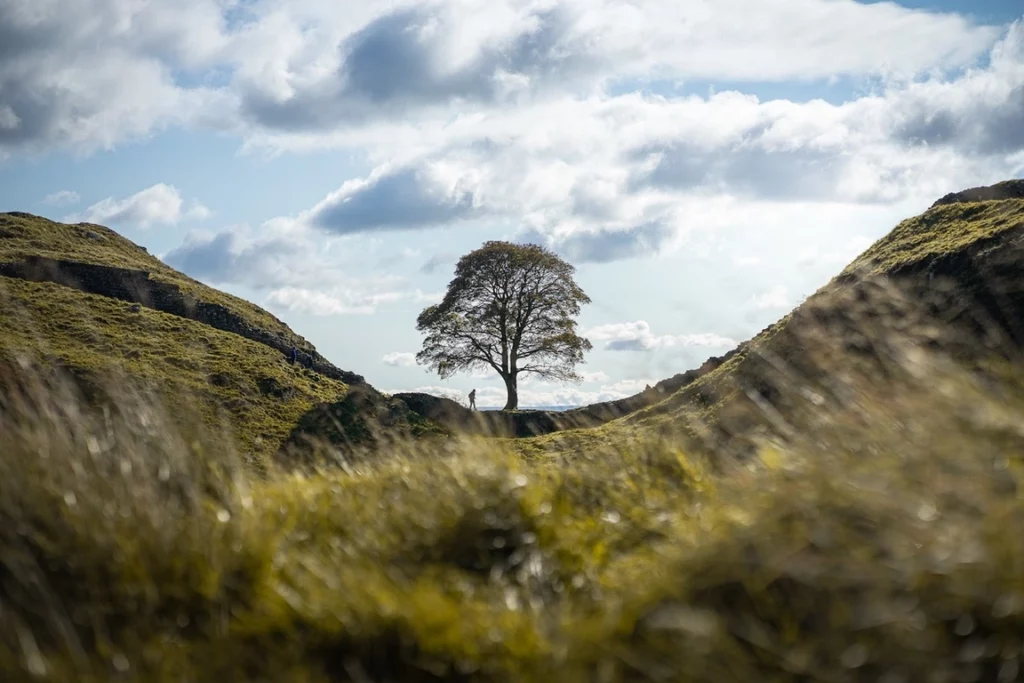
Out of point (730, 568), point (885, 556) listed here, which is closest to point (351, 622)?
point (730, 568)

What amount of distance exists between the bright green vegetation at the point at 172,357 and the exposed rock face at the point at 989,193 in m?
37.4

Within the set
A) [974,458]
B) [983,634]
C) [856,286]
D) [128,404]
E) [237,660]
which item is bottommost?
[983,634]

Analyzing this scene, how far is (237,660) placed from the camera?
4.43 m

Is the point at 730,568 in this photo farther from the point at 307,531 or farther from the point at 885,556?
the point at 307,531

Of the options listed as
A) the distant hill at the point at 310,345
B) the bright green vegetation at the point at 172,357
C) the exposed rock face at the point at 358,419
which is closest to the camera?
the distant hill at the point at 310,345

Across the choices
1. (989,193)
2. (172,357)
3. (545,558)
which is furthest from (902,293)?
(172,357)

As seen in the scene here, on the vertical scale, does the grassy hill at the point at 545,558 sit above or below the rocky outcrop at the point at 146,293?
below

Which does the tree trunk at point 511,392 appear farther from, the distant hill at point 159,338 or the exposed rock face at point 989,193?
the exposed rock face at point 989,193

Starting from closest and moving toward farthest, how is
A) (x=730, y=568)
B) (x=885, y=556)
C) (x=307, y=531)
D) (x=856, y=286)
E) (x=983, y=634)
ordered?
(x=983, y=634) → (x=885, y=556) → (x=730, y=568) → (x=307, y=531) → (x=856, y=286)

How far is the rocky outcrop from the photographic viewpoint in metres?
59.2

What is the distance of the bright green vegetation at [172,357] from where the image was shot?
43.1 m

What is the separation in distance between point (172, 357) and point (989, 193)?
47789 mm

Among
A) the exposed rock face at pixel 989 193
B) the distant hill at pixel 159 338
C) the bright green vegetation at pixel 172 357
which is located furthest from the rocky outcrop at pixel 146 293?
the exposed rock face at pixel 989 193

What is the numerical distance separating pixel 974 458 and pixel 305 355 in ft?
187
